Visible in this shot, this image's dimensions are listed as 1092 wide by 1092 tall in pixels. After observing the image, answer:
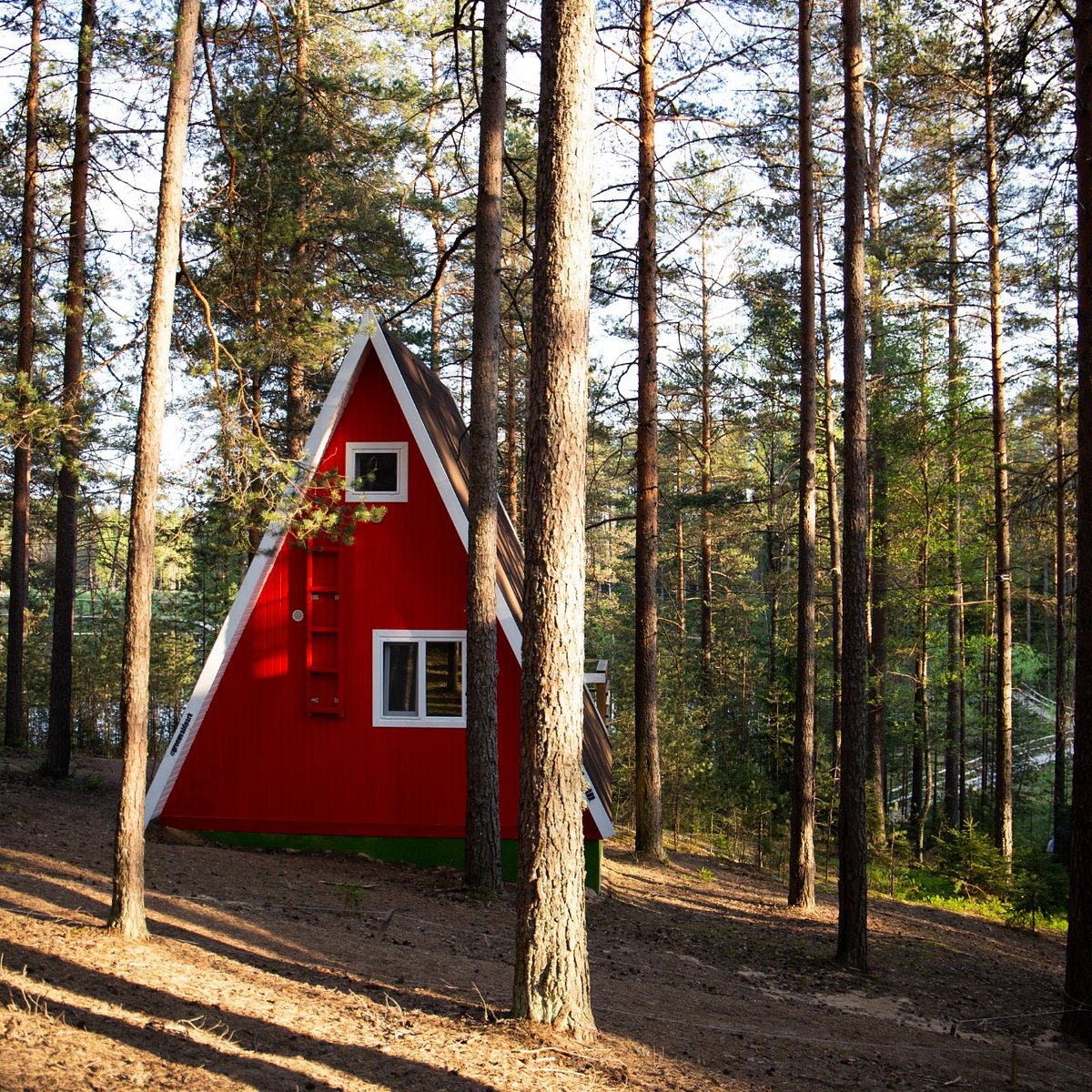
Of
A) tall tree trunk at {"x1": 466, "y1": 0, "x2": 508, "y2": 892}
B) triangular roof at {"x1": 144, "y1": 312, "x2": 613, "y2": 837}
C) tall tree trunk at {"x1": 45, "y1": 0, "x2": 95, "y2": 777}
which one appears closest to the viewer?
tall tree trunk at {"x1": 466, "y1": 0, "x2": 508, "y2": 892}

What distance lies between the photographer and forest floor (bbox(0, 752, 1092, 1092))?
4812 mm

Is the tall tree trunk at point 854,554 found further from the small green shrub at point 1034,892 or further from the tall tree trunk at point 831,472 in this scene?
the tall tree trunk at point 831,472

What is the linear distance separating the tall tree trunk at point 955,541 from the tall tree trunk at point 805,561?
7.33m

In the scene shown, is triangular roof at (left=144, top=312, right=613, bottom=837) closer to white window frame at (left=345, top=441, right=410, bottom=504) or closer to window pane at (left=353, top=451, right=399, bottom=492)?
white window frame at (left=345, top=441, right=410, bottom=504)

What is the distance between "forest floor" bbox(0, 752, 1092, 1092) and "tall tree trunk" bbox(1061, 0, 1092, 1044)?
58 centimetres

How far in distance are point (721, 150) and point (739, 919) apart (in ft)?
35.7

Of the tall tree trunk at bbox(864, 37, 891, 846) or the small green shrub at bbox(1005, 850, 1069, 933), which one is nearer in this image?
the small green shrub at bbox(1005, 850, 1069, 933)

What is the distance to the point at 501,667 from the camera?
37.0 ft

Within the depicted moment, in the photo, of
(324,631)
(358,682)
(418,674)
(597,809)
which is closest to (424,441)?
(324,631)

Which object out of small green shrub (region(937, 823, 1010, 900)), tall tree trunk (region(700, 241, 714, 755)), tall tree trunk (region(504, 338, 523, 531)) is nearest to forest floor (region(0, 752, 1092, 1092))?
small green shrub (region(937, 823, 1010, 900))

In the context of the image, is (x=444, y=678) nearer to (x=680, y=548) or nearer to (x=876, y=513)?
(x=876, y=513)

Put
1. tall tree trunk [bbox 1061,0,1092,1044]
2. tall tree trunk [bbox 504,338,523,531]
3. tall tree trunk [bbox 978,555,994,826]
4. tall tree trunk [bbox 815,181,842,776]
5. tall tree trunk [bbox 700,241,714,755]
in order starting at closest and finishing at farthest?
tall tree trunk [bbox 1061,0,1092,1044]
tall tree trunk [bbox 815,181,842,776]
tall tree trunk [bbox 504,338,523,531]
tall tree trunk [bbox 978,555,994,826]
tall tree trunk [bbox 700,241,714,755]

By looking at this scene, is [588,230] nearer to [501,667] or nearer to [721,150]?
[501,667]

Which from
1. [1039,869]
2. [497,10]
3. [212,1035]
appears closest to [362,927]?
[212,1035]
